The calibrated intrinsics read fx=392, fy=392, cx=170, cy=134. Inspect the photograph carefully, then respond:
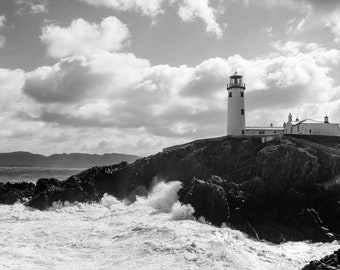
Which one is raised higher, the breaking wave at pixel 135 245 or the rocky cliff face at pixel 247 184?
the rocky cliff face at pixel 247 184

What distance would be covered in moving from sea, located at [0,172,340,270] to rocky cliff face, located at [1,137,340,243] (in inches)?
77.3

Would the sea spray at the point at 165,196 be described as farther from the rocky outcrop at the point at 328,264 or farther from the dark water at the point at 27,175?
the dark water at the point at 27,175

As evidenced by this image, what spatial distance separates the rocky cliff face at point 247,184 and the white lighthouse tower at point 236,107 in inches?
278

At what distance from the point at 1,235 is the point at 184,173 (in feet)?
72.5

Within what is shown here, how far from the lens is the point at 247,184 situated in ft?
125

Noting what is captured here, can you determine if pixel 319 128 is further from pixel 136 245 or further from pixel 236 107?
pixel 136 245

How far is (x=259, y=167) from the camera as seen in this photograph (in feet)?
131

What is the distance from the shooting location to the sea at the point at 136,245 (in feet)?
74.3

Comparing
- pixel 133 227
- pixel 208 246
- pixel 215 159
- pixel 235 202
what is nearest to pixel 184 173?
pixel 215 159

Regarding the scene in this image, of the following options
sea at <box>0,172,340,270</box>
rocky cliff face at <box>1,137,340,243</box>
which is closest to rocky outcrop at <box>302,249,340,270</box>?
sea at <box>0,172,340,270</box>

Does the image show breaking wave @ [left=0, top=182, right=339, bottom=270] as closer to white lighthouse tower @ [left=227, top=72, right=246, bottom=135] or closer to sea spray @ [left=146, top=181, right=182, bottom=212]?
sea spray @ [left=146, top=181, right=182, bottom=212]

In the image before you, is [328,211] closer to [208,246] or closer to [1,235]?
[208,246]

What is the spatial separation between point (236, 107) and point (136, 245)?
34.8 m

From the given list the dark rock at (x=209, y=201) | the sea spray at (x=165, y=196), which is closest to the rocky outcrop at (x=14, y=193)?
the sea spray at (x=165, y=196)
